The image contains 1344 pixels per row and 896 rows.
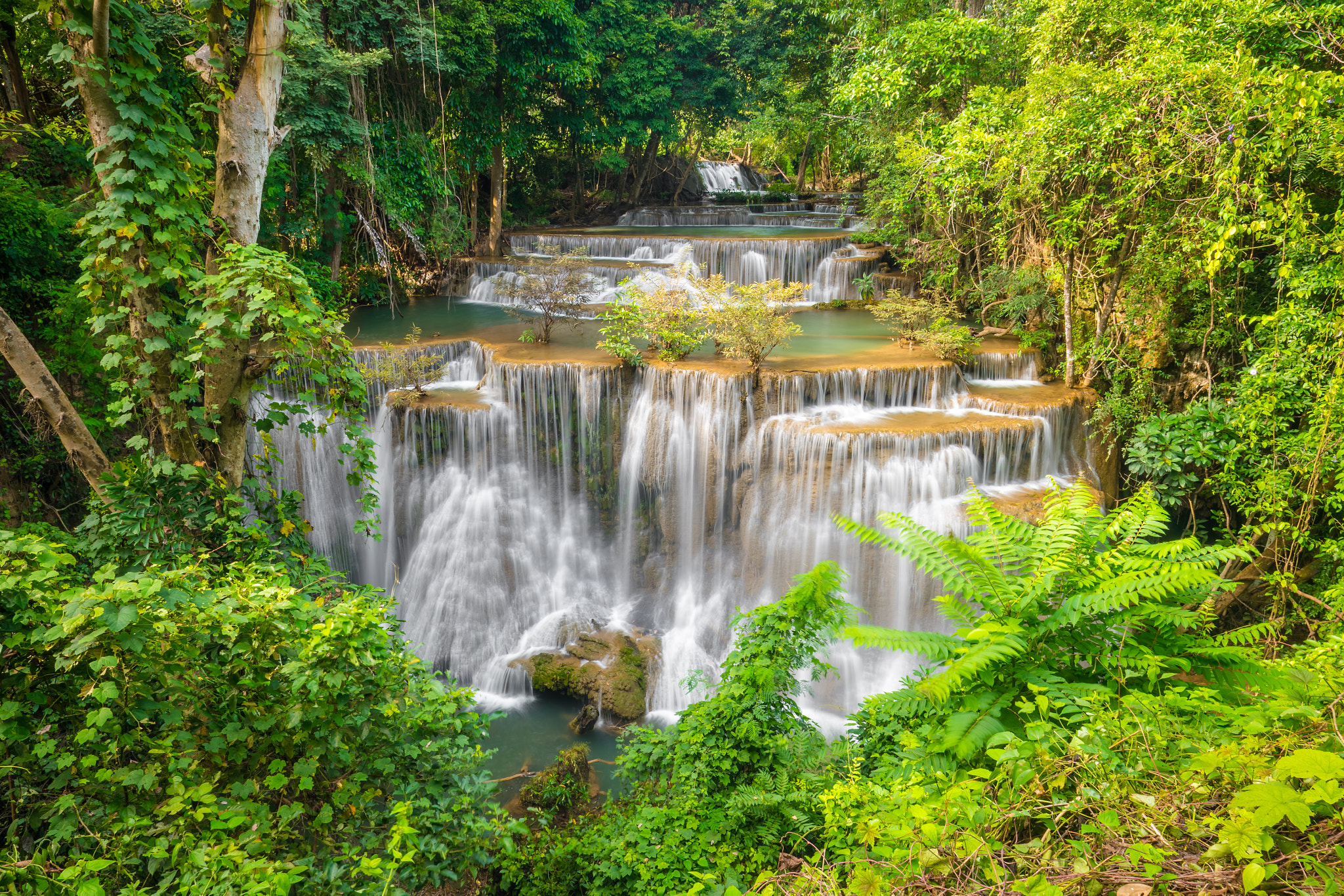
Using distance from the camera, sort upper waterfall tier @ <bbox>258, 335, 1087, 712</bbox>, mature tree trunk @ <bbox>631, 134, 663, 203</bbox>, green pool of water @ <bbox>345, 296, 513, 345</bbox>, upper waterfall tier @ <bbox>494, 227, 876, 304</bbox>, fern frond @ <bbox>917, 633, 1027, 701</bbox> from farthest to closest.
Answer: mature tree trunk @ <bbox>631, 134, 663, 203</bbox> → upper waterfall tier @ <bbox>494, 227, 876, 304</bbox> → green pool of water @ <bbox>345, 296, 513, 345</bbox> → upper waterfall tier @ <bbox>258, 335, 1087, 712</bbox> → fern frond @ <bbox>917, 633, 1027, 701</bbox>

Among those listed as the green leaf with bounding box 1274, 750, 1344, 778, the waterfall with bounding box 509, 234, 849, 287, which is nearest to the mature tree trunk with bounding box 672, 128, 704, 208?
the waterfall with bounding box 509, 234, 849, 287

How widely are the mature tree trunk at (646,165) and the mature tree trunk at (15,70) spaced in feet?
54.0

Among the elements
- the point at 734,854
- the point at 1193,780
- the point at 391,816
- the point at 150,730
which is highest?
the point at 1193,780

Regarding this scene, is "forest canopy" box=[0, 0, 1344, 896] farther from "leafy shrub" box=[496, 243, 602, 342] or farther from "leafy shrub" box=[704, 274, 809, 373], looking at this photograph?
"leafy shrub" box=[496, 243, 602, 342]

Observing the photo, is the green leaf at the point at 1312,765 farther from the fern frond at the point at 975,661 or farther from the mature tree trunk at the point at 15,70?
the mature tree trunk at the point at 15,70

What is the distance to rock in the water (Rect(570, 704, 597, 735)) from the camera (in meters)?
7.62

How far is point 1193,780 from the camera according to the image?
201 centimetres

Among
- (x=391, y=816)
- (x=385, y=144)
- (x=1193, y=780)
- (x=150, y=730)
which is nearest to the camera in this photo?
(x=1193, y=780)

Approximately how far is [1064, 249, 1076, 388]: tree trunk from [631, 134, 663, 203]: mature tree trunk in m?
16.4

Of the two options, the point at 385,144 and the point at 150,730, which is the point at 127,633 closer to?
the point at 150,730

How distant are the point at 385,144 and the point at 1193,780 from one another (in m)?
14.7

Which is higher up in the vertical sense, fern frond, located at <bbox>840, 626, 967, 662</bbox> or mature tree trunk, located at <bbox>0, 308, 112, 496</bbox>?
mature tree trunk, located at <bbox>0, 308, 112, 496</bbox>

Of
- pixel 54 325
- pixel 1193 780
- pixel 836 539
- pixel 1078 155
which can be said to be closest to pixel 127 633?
pixel 1193 780

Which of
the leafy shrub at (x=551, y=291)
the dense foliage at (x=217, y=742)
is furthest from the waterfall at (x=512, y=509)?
the dense foliage at (x=217, y=742)
